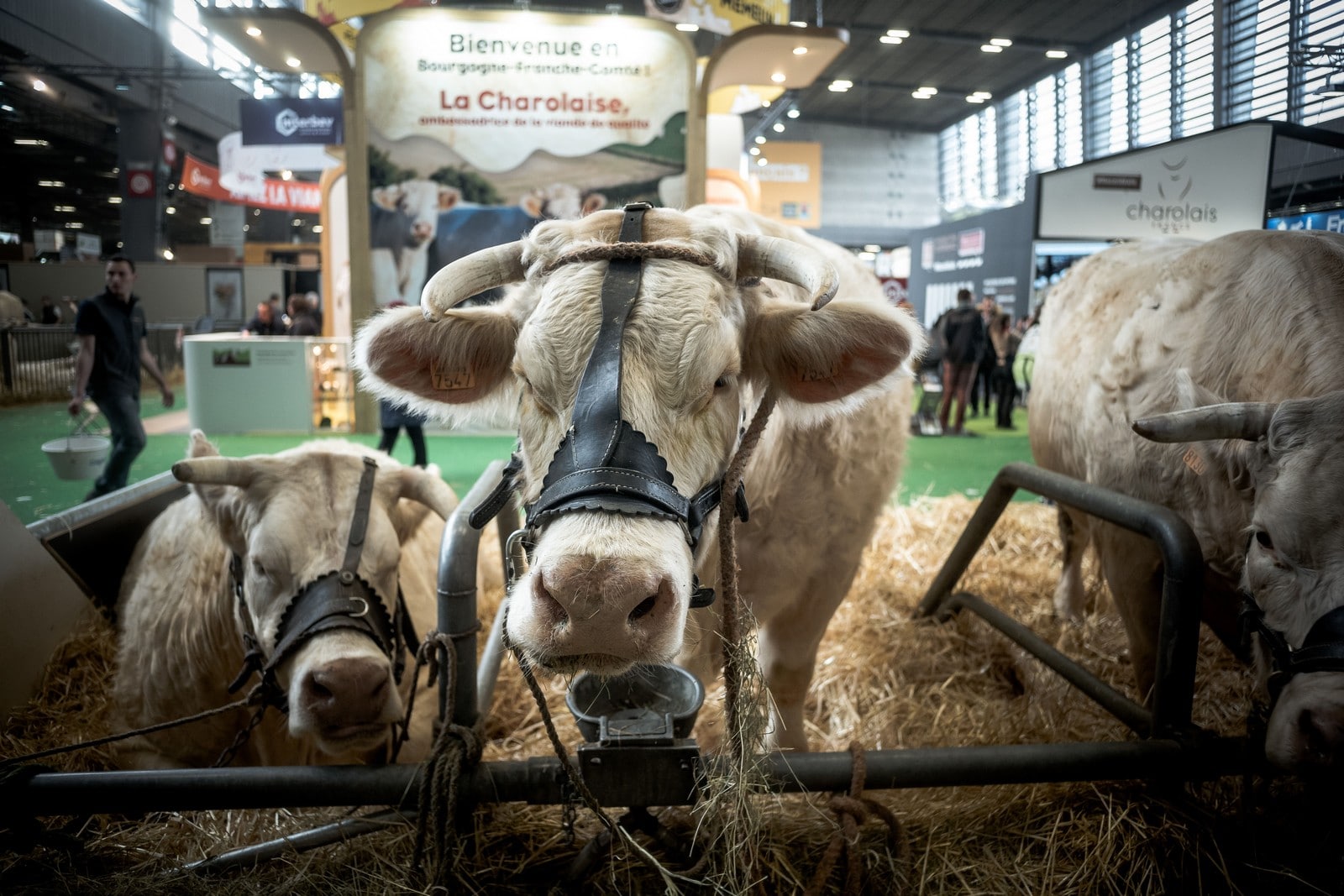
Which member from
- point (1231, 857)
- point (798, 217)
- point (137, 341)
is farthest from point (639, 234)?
point (798, 217)

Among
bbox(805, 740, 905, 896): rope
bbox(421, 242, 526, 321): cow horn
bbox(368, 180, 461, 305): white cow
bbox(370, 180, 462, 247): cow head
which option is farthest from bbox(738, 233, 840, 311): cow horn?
bbox(370, 180, 462, 247): cow head

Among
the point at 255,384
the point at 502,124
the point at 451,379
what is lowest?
the point at 255,384

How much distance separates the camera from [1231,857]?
71.1 inches

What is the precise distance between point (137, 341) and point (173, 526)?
2765 mm

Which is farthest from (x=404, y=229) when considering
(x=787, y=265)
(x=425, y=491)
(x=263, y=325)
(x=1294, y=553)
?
(x=1294, y=553)

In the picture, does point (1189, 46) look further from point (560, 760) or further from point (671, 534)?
point (560, 760)

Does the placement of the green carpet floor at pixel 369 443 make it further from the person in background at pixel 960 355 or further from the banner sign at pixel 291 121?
the banner sign at pixel 291 121

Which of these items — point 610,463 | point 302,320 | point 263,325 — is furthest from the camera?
point 263,325

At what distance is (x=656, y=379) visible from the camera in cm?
161

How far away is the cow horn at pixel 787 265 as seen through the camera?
170cm

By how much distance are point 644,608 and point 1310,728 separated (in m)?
1.40

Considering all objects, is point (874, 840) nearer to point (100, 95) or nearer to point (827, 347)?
point (827, 347)

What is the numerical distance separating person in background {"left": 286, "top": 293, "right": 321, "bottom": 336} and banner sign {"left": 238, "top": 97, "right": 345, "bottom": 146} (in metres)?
2.10

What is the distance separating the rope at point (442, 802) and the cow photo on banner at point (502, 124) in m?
7.08
